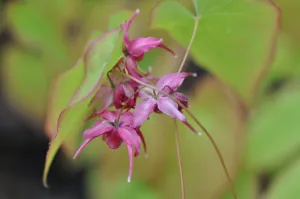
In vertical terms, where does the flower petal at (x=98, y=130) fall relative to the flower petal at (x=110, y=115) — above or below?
below

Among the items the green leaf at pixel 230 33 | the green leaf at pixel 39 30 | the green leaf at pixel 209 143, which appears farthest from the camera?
the green leaf at pixel 39 30

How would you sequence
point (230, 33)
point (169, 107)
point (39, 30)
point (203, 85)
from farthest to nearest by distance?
point (39, 30) → point (203, 85) → point (230, 33) → point (169, 107)

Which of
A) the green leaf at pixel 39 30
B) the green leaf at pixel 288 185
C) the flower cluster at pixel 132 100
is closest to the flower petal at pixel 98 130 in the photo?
the flower cluster at pixel 132 100

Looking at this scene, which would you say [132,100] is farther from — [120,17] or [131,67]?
[120,17]

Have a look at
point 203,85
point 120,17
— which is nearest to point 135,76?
point 120,17

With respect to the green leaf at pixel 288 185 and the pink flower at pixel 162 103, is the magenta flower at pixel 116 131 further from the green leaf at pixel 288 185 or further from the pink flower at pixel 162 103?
the green leaf at pixel 288 185

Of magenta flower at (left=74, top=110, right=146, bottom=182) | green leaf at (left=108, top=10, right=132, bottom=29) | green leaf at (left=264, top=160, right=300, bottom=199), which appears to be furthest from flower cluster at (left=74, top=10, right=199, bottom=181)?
green leaf at (left=264, top=160, right=300, bottom=199)
